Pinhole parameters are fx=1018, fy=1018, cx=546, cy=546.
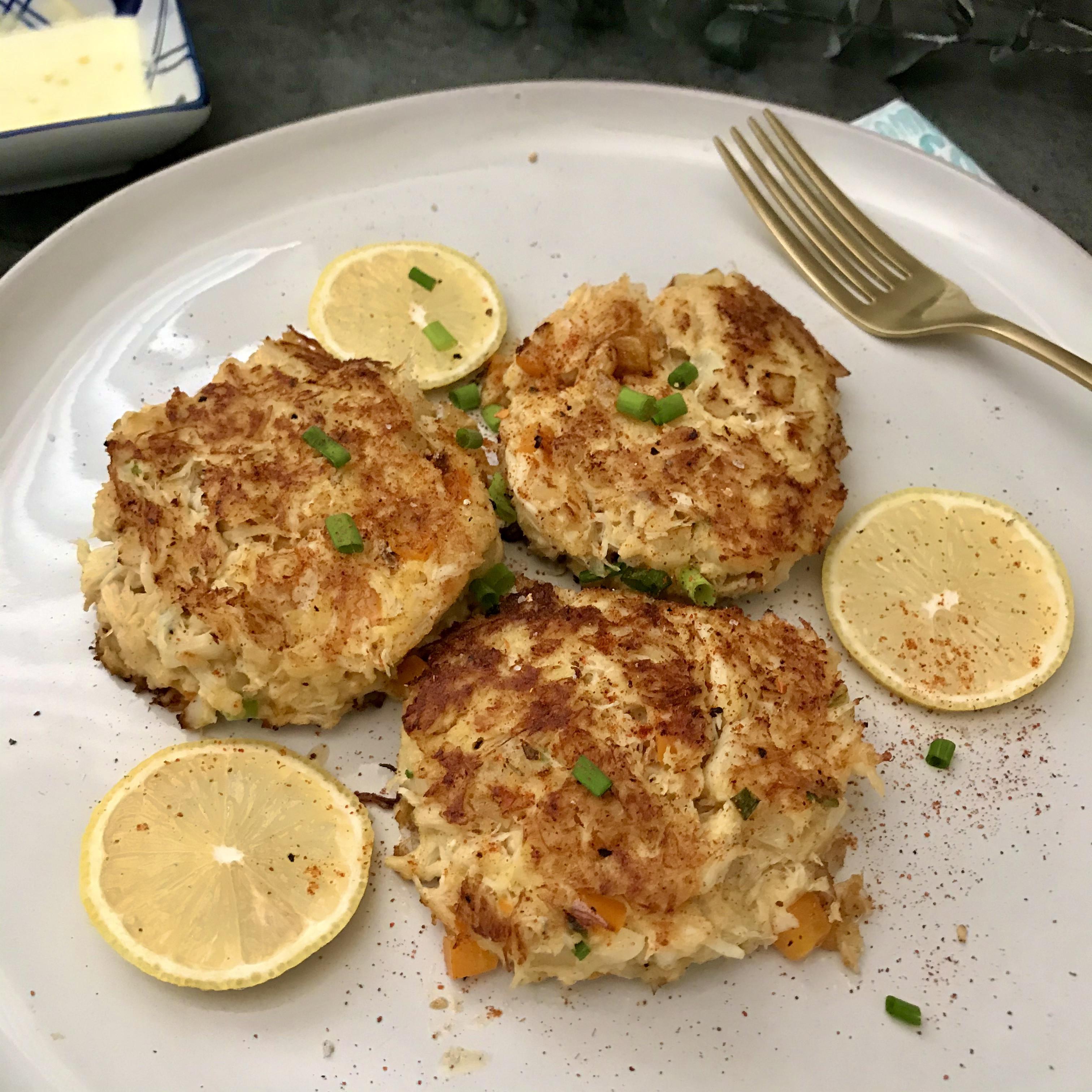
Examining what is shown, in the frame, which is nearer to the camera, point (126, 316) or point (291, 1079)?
point (291, 1079)

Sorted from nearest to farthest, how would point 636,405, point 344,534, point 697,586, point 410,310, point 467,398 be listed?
point 344,534, point 697,586, point 636,405, point 467,398, point 410,310

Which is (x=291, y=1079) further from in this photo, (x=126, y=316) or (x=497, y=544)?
(x=126, y=316)

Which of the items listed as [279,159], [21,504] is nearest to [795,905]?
[21,504]

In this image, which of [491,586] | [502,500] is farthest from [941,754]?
[502,500]

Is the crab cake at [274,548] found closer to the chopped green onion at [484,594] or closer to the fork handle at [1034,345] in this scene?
the chopped green onion at [484,594]

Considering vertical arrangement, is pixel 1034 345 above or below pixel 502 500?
above

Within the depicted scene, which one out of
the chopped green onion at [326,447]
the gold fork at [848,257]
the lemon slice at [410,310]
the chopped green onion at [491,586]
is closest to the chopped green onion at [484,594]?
the chopped green onion at [491,586]

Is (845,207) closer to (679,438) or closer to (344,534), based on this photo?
(679,438)
